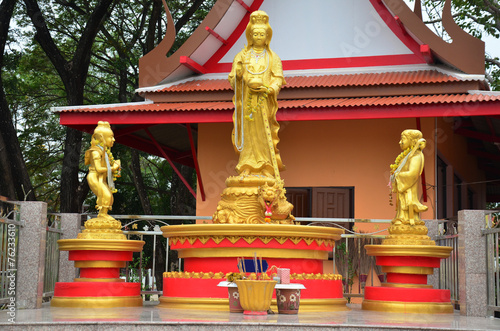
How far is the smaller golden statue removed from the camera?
9.33 metres

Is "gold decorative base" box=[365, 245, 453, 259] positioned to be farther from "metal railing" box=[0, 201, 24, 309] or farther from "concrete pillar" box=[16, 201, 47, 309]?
"metal railing" box=[0, 201, 24, 309]

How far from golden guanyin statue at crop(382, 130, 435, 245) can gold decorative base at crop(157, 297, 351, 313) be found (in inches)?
46.3

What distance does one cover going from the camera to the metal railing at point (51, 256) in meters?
9.77

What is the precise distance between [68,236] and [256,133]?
10.5 ft

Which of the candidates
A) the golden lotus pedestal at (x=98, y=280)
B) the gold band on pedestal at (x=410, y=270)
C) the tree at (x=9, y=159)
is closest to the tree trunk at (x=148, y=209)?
the tree at (x=9, y=159)

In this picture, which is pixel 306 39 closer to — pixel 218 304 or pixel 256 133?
pixel 256 133

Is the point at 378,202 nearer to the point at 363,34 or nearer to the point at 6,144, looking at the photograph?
the point at 363,34

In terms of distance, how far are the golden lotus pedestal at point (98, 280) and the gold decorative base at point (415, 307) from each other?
10.3 feet

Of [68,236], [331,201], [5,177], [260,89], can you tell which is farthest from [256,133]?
[5,177]

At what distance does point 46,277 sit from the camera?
982 cm

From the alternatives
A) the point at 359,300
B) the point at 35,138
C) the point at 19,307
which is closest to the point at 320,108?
the point at 359,300

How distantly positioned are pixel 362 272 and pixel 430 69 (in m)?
3.79

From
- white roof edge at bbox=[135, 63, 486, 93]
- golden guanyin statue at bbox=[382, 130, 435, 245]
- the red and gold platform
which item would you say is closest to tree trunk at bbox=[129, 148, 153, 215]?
white roof edge at bbox=[135, 63, 486, 93]

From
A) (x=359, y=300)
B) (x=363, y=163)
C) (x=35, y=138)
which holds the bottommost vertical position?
(x=359, y=300)
